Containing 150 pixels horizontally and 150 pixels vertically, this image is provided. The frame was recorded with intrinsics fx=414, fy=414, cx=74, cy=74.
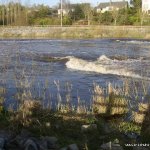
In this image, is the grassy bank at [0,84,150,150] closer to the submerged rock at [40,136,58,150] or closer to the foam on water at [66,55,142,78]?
the submerged rock at [40,136,58,150]

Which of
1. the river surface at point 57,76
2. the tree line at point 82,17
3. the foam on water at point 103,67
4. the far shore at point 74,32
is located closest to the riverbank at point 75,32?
the far shore at point 74,32

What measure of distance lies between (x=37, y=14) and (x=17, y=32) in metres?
21.1

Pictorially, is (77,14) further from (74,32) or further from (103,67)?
(103,67)

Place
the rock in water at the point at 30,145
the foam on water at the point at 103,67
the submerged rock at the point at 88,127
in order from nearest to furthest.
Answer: the rock in water at the point at 30,145, the submerged rock at the point at 88,127, the foam on water at the point at 103,67

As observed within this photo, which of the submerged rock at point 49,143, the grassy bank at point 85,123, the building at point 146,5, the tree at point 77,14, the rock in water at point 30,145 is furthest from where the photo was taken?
the building at point 146,5

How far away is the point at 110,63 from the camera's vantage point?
2303 cm

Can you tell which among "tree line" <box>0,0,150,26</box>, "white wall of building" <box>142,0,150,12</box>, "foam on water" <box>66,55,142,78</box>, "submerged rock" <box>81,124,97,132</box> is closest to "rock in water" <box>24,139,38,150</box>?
"submerged rock" <box>81,124,97,132</box>

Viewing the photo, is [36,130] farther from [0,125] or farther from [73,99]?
[73,99]

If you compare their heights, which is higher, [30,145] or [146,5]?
[146,5]

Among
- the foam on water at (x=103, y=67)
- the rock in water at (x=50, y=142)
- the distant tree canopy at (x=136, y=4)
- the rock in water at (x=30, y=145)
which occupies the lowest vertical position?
the foam on water at (x=103, y=67)

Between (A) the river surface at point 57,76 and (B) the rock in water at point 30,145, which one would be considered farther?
(A) the river surface at point 57,76

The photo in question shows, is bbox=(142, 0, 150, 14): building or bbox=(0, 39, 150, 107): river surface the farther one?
bbox=(142, 0, 150, 14): building

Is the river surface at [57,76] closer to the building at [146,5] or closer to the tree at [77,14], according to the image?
the tree at [77,14]

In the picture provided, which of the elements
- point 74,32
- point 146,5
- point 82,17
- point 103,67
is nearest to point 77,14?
point 82,17
